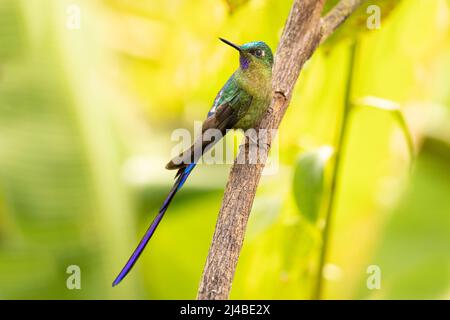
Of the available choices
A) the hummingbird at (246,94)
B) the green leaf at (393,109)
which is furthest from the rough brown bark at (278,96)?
the green leaf at (393,109)

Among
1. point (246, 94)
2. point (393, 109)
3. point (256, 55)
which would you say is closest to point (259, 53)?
point (256, 55)

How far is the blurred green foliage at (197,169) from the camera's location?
2180 millimetres

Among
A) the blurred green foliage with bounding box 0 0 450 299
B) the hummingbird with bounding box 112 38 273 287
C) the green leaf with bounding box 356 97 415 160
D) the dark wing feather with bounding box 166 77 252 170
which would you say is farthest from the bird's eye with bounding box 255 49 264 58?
the green leaf with bounding box 356 97 415 160

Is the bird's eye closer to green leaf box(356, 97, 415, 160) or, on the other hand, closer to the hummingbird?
the hummingbird

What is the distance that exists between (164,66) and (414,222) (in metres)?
1.29

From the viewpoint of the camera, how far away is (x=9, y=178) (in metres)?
2.29

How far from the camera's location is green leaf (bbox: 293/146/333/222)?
5.86 feet

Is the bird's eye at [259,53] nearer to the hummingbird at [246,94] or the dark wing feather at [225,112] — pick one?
the hummingbird at [246,94]

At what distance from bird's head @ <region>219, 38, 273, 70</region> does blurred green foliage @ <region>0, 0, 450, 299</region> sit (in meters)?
0.22

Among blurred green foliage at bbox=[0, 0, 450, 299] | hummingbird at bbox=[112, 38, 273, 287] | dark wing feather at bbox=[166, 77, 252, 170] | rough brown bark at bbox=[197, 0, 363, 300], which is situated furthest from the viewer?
blurred green foliage at bbox=[0, 0, 450, 299]

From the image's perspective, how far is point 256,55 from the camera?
6.43 ft

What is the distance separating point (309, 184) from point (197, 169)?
1001mm

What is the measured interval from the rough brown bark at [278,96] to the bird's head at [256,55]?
0.06 m

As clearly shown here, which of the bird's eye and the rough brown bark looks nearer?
the rough brown bark
